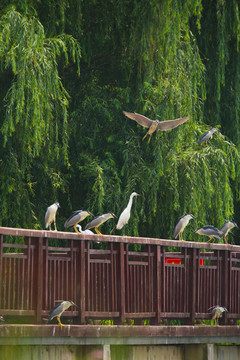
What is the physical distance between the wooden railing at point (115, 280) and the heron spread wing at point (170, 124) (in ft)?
8.79

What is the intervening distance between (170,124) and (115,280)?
16.8 ft

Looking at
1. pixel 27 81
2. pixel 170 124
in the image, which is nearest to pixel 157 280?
pixel 27 81

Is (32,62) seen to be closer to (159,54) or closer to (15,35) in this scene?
(15,35)

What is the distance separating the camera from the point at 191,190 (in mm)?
16328

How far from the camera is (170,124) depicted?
1578cm

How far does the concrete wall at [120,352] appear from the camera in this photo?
371 inches

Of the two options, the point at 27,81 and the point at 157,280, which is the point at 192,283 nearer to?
the point at 157,280

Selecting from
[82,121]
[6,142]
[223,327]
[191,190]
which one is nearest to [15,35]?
[6,142]

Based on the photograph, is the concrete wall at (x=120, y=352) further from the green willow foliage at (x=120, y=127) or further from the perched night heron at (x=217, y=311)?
the green willow foliage at (x=120, y=127)

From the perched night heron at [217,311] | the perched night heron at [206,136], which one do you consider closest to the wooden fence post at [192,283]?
the perched night heron at [217,311]

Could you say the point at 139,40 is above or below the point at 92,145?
above

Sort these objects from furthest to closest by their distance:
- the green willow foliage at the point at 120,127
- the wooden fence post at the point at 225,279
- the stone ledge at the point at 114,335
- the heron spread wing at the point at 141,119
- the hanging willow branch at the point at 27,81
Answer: the heron spread wing at the point at 141,119 < the green willow foliage at the point at 120,127 < the hanging willow branch at the point at 27,81 < the wooden fence post at the point at 225,279 < the stone ledge at the point at 114,335

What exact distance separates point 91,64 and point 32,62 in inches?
136

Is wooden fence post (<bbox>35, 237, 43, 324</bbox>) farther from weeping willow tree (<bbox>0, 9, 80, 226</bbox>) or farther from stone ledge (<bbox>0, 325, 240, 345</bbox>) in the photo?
weeping willow tree (<bbox>0, 9, 80, 226</bbox>)
